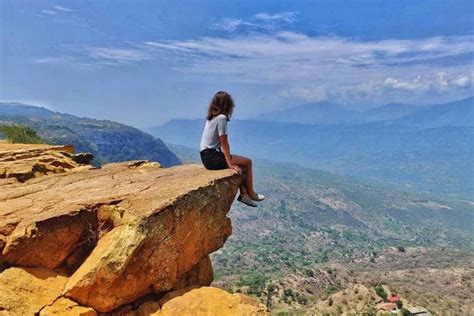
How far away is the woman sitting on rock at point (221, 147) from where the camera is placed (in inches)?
682

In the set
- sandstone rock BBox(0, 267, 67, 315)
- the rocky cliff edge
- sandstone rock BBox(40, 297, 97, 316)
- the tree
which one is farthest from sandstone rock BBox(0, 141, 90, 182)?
the tree

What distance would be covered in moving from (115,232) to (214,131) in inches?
236

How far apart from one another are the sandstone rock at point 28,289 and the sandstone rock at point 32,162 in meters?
6.64

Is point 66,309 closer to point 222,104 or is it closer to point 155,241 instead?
point 155,241

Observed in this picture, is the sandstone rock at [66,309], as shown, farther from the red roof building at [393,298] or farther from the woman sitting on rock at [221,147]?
the red roof building at [393,298]

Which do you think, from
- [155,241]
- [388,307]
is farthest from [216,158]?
[388,307]

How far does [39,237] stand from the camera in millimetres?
12820

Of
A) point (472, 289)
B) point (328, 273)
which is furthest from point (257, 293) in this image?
point (472, 289)

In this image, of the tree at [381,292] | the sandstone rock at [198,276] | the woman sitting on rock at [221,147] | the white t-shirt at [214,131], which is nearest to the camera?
the sandstone rock at [198,276]

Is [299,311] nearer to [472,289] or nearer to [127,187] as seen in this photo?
[472,289]

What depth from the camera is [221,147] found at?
57.9 ft

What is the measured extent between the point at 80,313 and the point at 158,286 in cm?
241

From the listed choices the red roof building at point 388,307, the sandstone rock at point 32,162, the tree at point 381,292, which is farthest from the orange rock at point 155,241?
the tree at point 381,292

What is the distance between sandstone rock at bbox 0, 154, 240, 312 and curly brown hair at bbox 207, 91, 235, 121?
2.75 metres
